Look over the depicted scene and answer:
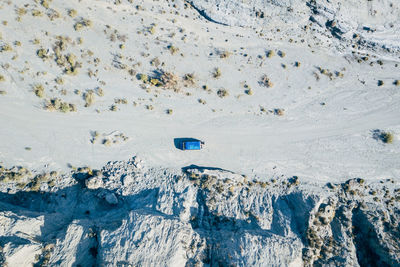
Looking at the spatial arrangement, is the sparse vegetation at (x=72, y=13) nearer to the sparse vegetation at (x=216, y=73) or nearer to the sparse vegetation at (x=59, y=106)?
the sparse vegetation at (x=59, y=106)

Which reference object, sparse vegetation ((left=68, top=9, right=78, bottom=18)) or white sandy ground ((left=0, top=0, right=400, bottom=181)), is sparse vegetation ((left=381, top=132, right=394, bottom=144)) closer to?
white sandy ground ((left=0, top=0, right=400, bottom=181))

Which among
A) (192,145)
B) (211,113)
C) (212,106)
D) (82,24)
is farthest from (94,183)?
(82,24)

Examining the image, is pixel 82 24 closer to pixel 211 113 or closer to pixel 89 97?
pixel 89 97

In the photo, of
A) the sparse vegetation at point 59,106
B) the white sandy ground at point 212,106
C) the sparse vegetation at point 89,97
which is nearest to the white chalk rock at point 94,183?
the white sandy ground at point 212,106

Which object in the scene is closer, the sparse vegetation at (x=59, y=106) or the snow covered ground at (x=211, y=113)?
the snow covered ground at (x=211, y=113)

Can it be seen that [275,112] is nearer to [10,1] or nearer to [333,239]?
[333,239]
